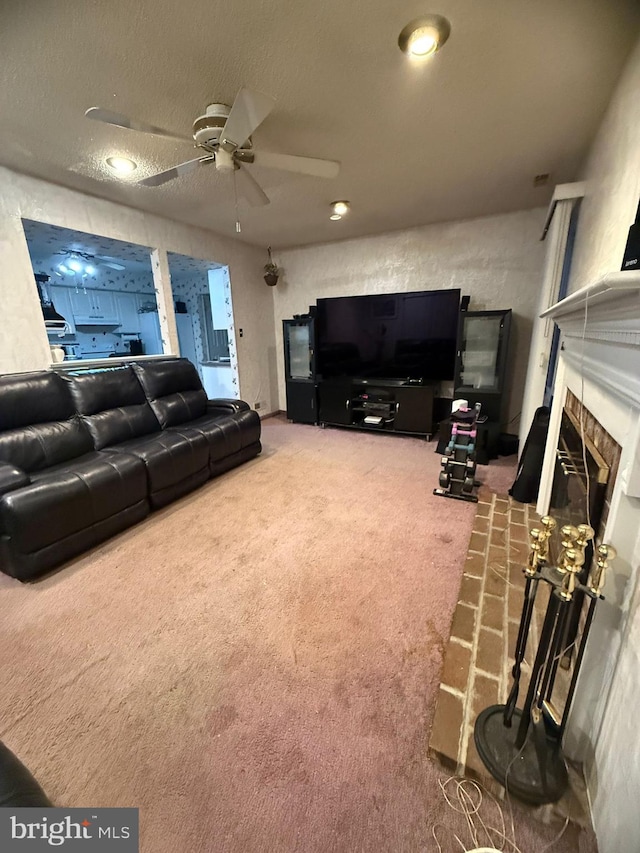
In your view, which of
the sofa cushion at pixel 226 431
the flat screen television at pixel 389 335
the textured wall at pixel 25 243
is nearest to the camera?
the textured wall at pixel 25 243

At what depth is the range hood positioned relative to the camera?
3.41 metres

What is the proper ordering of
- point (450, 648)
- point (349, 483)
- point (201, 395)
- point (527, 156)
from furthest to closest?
point (201, 395) → point (349, 483) → point (527, 156) → point (450, 648)

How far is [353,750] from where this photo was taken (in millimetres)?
1032

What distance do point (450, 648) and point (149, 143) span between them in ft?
10.6

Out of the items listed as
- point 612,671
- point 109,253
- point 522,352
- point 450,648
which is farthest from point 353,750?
point 109,253

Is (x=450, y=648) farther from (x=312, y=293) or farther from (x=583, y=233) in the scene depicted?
(x=312, y=293)

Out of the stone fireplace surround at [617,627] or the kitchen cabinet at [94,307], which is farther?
the kitchen cabinet at [94,307]

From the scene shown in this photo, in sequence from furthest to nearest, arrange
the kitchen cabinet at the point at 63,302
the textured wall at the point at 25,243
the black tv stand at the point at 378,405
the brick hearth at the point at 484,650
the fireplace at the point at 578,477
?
the kitchen cabinet at the point at 63,302
the black tv stand at the point at 378,405
the textured wall at the point at 25,243
the fireplace at the point at 578,477
the brick hearth at the point at 484,650

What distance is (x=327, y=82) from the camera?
5.30 feet

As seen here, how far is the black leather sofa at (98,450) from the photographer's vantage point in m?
1.75

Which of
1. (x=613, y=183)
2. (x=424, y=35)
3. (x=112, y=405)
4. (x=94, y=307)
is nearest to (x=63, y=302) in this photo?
(x=94, y=307)

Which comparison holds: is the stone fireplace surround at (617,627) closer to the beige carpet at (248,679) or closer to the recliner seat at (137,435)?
the beige carpet at (248,679)

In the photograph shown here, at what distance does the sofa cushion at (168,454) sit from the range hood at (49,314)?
5.02 ft

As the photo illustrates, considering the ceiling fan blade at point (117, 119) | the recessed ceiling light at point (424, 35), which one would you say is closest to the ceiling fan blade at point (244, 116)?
the ceiling fan blade at point (117, 119)
